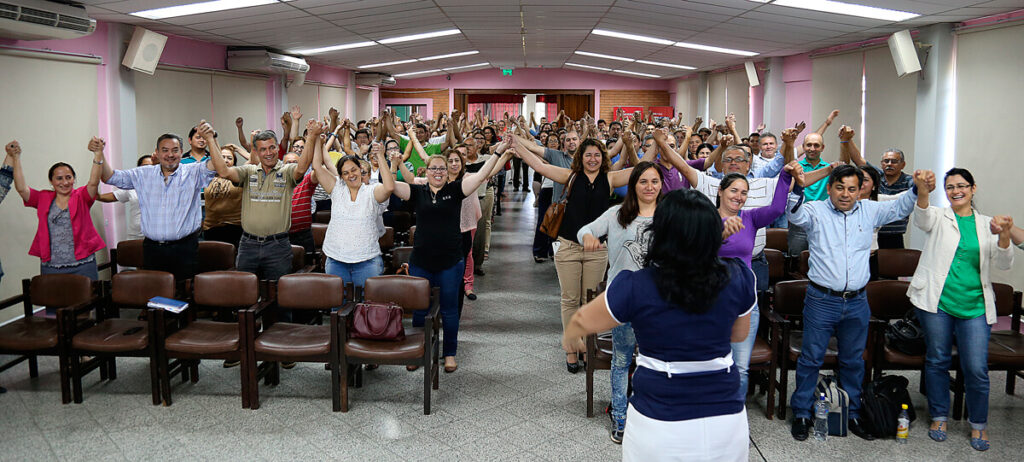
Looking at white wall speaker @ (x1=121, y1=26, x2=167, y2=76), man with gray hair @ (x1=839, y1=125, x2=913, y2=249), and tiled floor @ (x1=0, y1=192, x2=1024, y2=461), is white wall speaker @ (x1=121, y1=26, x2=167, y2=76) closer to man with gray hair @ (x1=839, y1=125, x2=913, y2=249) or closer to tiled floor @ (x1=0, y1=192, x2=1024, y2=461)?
tiled floor @ (x1=0, y1=192, x2=1024, y2=461)

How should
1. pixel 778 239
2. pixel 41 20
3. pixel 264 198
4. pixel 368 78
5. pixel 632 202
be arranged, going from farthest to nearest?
1. pixel 368 78
2. pixel 778 239
3. pixel 41 20
4. pixel 264 198
5. pixel 632 202

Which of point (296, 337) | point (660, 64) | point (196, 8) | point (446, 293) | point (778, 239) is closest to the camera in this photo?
point (296, 337)

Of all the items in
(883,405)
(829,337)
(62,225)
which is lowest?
(883,405)

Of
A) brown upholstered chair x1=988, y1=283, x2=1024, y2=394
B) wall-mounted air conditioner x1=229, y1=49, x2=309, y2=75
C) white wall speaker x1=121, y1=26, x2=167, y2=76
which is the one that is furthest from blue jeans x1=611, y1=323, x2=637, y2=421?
wall-mounted air conditioner x1=229, y1=49, x2=309, y2=75

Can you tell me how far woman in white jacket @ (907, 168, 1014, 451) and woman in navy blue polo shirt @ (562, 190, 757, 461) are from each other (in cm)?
247

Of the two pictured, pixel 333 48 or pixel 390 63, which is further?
pixel 390 63

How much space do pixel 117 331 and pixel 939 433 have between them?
504 centimetres

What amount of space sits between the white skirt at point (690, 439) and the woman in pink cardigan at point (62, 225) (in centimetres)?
480

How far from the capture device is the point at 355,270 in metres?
4.96

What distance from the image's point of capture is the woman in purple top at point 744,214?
12.1 feet

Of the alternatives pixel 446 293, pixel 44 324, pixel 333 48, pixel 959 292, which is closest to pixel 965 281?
pixel 959 292

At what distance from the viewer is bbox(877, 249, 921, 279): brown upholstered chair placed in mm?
5340

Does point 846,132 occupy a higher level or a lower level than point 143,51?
lower

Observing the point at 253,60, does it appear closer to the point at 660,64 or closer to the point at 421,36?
the point at 421,36
